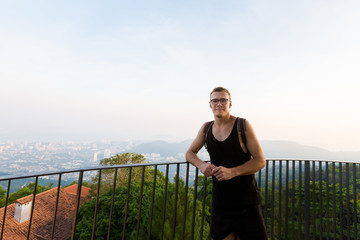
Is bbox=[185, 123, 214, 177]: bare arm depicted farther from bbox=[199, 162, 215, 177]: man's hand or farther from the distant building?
the distant building

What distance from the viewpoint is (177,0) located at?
41094 millimetres

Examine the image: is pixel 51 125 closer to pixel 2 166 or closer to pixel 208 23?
pixel 2 166

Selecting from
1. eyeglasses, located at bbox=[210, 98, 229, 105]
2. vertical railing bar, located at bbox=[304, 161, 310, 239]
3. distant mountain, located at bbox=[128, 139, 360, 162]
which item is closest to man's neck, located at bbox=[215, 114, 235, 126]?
eyeglasses, located at bbox=[210, 98, 229, 105]

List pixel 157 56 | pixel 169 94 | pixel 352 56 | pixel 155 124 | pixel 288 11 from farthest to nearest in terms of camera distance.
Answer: pixel 155 124
pixel 169 94
pixel 157 56
pixel 352 56
pixel 288 11

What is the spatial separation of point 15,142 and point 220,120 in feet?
417

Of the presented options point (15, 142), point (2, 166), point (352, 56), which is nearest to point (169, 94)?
point (2, 166)

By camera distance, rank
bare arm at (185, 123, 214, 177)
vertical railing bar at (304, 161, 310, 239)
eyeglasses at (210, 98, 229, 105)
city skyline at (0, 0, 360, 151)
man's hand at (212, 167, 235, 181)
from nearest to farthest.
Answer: man's hand at (212, 167, 235, 181), eyeglasses at (210, 98, 229, 105), bare arm at (185, 123, 214, 177), vertical railing bar at (304, 161, 310, 239), city skyline at (0, 0, 360, 151)

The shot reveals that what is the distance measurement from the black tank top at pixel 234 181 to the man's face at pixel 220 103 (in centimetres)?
13

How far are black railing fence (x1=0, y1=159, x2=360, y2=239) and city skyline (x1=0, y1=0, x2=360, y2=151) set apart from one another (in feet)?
3.24

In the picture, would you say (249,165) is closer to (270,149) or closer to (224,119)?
(224,119)

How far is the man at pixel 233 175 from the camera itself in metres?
→ 1.58

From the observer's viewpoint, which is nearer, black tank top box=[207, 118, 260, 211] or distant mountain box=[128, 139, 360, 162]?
black tank top box=[207, 118, 260, 211]

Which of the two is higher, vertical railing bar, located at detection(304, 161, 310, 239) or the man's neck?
the man's neck

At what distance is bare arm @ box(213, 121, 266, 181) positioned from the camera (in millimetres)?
1525
